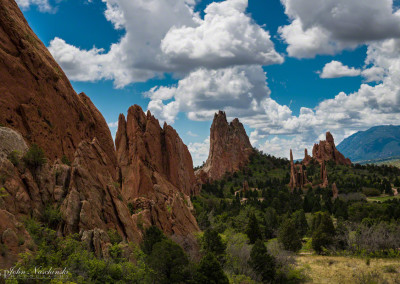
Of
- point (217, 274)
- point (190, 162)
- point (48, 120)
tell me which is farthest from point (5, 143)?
point (190, 162)

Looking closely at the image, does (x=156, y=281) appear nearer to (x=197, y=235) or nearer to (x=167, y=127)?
(x=197, y=235)

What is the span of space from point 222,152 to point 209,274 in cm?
14563

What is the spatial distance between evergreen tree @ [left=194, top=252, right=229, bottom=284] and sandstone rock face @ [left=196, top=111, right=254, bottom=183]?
13128 cm

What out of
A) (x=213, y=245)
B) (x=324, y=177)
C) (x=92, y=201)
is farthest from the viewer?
(x=324, y=177)

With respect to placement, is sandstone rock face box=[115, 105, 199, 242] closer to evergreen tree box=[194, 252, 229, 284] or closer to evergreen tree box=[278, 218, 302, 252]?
evergreen tree box=[194, 252, 229, 284]

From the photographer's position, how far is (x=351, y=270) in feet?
131

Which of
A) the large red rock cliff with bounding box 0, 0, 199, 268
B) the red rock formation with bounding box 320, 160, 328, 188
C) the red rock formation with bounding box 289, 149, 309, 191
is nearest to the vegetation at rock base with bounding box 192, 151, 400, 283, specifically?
the red rock formation with bounding box 320, 160, 328, 188

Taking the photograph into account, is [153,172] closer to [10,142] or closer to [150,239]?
[150,239]

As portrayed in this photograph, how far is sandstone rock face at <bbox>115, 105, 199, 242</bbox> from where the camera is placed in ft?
134

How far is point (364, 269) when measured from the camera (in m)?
39.9

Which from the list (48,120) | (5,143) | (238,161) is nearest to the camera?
(5,143)

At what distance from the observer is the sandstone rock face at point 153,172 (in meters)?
40.8

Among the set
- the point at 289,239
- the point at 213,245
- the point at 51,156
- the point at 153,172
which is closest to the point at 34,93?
the point at 51,156

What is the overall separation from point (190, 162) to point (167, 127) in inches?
904
